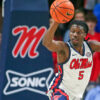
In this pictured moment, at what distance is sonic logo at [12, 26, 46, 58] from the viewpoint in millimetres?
8266

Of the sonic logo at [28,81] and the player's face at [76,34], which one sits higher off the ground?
the player's face at [76,34]

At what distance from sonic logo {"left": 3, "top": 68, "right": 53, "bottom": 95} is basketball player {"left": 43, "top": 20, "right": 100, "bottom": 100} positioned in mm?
1309

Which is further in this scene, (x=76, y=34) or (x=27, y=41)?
(x=27, y=41)

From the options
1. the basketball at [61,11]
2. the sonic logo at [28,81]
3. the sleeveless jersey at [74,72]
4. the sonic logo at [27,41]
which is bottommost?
the sonic logo at [28,81]

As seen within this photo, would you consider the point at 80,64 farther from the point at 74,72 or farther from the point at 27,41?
the point at 27,41

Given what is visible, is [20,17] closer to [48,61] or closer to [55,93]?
[48,61]

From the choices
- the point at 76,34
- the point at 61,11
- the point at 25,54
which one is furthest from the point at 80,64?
the point at 25,54

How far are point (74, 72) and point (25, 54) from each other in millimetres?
1575

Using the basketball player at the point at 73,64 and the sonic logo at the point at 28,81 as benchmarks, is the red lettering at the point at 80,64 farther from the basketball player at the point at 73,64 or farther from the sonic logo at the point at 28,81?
the sonic logo at the point at 28,81

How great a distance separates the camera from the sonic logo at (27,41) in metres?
8.27

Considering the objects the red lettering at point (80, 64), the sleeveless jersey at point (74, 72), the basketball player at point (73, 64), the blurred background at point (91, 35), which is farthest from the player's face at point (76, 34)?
the blurred background at point (91, 35)

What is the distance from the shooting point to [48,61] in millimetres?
8492

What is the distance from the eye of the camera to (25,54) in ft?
27.5

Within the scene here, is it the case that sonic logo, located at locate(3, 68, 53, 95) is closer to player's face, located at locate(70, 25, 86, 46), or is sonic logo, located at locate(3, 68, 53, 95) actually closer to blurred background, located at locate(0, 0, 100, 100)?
blurred background, located at locate(0, 0, 100, 100)
